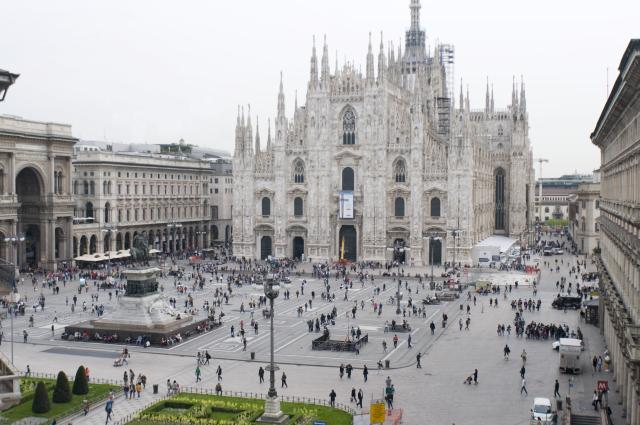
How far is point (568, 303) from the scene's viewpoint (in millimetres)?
58125

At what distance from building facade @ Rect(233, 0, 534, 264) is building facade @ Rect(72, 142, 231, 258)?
13132 millimetres

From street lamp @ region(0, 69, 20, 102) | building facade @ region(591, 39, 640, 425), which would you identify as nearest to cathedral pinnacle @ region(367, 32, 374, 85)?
building facade @ region(591, 39, 640, 425)

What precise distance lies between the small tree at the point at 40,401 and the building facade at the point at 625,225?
22301 mm

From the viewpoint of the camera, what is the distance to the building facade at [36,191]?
74.1 meters

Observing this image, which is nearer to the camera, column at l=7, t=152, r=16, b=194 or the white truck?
the white truck

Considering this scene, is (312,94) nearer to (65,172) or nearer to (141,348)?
(65,172)

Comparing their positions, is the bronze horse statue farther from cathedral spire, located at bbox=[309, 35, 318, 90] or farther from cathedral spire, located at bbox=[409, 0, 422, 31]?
cathedral spire, located at bbox=[409, 0, 422, 31]

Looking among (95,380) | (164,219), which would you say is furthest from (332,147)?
(95,380)

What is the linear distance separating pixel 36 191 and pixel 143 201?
18859mm

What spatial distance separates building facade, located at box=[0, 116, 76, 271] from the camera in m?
74.1

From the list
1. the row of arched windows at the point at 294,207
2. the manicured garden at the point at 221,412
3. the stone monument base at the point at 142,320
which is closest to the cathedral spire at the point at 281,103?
the row of arched windows at the point at 294,207

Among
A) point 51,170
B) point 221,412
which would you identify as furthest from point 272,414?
point 51,170

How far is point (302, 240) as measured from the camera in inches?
3664

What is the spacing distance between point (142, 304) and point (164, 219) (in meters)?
56.6
